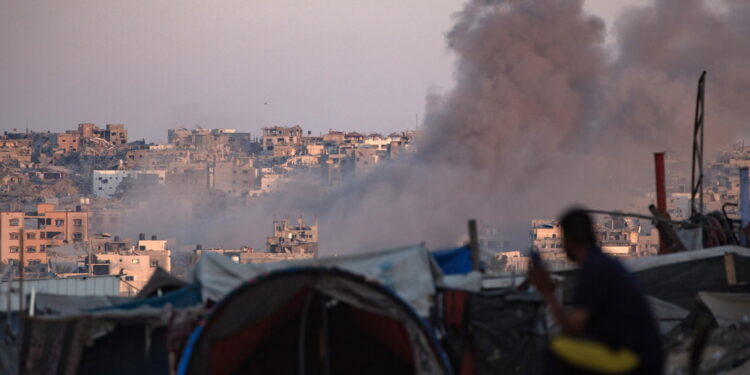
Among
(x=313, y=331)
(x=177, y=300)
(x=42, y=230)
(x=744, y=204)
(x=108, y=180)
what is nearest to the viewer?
(x=313, y=331)

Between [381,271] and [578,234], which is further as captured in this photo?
[381,271]

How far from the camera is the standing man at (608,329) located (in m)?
4.96

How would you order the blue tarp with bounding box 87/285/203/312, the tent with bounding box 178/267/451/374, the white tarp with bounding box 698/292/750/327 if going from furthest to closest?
the white tarp with bounding box 698/292/750/327 → the blue tarp with bounding box 87/285/203/312 → the tent with bounding box 178/267/451/374

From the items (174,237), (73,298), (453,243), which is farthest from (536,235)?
(73,298)

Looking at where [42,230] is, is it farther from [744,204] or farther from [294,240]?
[744,204]

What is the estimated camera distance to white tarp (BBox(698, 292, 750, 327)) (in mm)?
12633

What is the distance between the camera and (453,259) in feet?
39.8

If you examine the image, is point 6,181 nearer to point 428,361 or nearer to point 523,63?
point 523,63

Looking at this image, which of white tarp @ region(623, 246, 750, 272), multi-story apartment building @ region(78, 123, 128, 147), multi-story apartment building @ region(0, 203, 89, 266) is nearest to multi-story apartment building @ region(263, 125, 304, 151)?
multi-story apartment building @ region(78, 123, 128, 147)

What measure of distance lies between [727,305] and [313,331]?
4823 mm

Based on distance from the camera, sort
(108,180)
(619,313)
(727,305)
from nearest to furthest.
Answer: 1. (619,313)
2. (727,305)
3. (108,180)

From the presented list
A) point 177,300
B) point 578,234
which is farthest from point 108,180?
point 578,234

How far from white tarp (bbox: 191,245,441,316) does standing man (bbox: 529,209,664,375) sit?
203 inches

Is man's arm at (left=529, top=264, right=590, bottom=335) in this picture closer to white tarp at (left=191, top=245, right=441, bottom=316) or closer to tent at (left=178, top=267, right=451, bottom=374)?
tent at (left=178, top=267, right=451, bottom=374)
